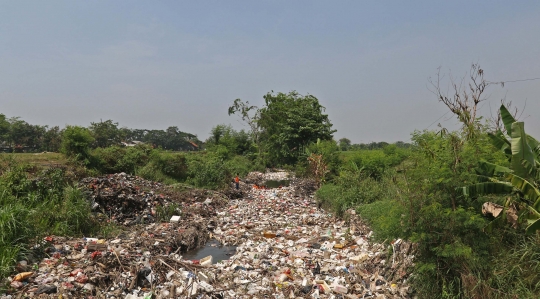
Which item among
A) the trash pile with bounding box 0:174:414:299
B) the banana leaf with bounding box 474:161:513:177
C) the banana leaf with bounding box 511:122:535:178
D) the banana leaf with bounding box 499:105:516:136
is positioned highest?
the banana leaf with bounding box 499:105:516:136

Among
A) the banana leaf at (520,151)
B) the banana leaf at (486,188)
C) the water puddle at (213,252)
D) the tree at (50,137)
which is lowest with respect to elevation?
the water puddle at (213,252)

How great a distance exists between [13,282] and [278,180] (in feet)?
60.5

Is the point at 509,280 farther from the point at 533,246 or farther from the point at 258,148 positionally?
the point at 258,148

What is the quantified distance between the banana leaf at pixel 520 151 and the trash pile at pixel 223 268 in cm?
164

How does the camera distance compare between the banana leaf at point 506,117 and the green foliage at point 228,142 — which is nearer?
the banana leaf at point 506,117

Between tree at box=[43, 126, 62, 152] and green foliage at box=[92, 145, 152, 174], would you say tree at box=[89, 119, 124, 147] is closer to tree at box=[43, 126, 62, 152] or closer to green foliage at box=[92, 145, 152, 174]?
tree at box=[43, 126, 62, 152]

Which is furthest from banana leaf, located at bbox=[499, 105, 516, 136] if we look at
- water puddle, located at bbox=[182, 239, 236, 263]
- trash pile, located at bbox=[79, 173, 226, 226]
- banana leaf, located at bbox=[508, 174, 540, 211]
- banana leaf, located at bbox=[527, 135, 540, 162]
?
trash pile, located at bbox=[79, 173, 226, 226]

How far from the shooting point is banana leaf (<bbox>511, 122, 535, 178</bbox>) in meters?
3.94

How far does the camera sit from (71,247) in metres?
5.15

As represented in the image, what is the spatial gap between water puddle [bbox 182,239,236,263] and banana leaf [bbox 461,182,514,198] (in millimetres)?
4441

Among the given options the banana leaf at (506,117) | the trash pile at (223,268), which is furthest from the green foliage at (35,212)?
the banana leaf at (506,117)

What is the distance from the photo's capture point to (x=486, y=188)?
3.93m

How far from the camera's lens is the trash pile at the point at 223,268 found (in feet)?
13.9

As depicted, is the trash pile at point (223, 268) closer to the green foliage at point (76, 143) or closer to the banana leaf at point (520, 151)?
the banana leaf at point (520, 151)
